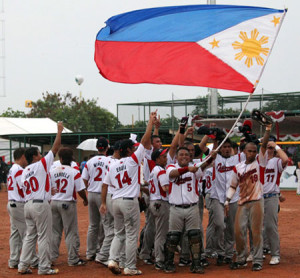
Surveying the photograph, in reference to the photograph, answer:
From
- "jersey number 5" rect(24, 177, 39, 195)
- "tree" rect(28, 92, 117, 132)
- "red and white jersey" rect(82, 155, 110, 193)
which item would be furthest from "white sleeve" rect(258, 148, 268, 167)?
"tree" rect(28, 92, 117, 132)

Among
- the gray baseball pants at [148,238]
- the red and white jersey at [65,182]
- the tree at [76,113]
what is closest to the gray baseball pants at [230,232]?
the gray baseball pants at [148,238]

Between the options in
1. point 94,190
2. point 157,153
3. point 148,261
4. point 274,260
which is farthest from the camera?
point 94,190

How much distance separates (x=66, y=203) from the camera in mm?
9820

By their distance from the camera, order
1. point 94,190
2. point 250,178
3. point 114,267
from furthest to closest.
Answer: point 94,190 → point 250,178 → point 114,267

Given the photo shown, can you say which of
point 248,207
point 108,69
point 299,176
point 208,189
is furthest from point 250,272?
point 299,176

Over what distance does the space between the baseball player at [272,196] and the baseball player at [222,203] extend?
0.58m

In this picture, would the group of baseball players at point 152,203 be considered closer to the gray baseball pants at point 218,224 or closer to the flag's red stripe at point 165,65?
the gray baseball pants at point 218,224

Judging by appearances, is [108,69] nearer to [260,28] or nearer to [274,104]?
[260,28]

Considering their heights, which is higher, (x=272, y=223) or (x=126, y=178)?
(x=126, y=178)

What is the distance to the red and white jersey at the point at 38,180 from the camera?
9078 mm

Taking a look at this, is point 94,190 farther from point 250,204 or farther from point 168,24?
point 168,24

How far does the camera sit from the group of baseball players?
8898 millimetres

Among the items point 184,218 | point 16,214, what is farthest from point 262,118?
point 16,214

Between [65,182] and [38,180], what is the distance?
2.77ft
